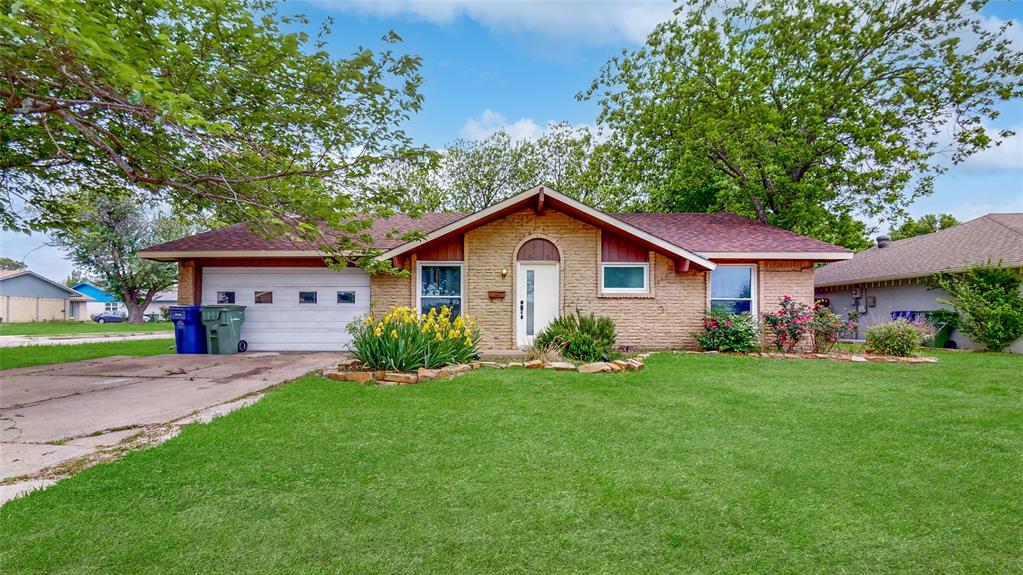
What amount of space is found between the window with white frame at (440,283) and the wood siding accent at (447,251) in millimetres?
183

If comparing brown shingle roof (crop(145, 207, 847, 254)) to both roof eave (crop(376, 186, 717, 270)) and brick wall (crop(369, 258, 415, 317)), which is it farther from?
brick wall (crop(369, 258, 415, 317))

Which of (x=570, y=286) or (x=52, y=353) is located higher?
(x=570, y=286)

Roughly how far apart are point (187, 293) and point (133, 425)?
26.8 feet

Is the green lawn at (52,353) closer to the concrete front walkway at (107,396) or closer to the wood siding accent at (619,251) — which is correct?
the concrete front walkway at (107,396)

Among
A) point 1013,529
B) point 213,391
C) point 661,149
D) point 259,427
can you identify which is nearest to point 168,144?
point 213,391

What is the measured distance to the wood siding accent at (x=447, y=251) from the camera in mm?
11484

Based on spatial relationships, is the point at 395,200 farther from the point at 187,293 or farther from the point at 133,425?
the point at 187,293

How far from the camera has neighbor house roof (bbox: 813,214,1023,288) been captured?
13125mm

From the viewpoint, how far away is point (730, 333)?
10.8 m

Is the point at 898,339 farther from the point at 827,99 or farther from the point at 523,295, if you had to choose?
the point at 827,99

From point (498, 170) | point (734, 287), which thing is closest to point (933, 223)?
point (498, 170)

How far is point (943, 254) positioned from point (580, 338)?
14.1 meters

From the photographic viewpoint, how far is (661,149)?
751 inches

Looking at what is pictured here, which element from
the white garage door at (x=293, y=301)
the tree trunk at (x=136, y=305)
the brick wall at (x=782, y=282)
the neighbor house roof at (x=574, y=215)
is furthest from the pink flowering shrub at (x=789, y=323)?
the tree trunk at (x=136, y=305)
